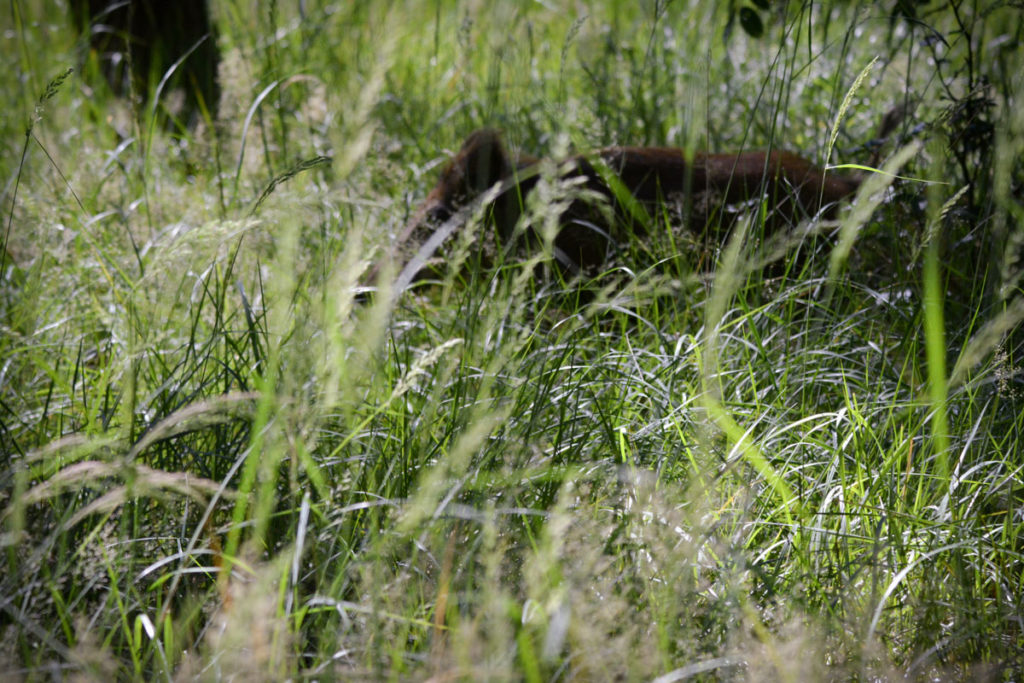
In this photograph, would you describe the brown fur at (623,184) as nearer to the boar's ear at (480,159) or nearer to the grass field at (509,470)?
the boar's ear at (480,159)

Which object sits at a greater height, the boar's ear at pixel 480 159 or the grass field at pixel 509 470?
the boar's ear at pixel 480 159

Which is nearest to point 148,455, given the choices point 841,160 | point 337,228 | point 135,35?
point 337,228

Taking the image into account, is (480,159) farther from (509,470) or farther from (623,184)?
(509,470)

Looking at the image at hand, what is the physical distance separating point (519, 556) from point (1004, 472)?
37.3 inches

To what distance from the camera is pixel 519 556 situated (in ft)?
4.23

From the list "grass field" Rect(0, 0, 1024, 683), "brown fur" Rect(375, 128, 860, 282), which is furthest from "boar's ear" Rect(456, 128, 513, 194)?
"grass field" Rect(0, 0, 1024, 683)

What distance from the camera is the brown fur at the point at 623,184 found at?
2.46m

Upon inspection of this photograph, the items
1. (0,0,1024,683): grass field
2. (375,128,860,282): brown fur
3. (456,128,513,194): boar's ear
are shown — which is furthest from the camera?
(456,128,513,194): boar's ear

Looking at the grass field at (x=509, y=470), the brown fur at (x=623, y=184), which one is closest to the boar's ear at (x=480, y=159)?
the brown fur at (x=623, y=184)

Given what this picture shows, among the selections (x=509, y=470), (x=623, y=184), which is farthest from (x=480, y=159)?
(x=509, y=470)

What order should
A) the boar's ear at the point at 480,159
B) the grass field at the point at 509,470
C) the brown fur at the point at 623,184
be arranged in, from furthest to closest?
the boar's ear at the point at 480,159
the brown fur at the point at 623,184
the grass field at the point at 509,470

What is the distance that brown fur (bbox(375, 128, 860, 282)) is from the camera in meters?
2.46

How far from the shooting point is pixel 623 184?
2527mm

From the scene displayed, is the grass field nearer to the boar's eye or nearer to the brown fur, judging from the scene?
the brown fur
